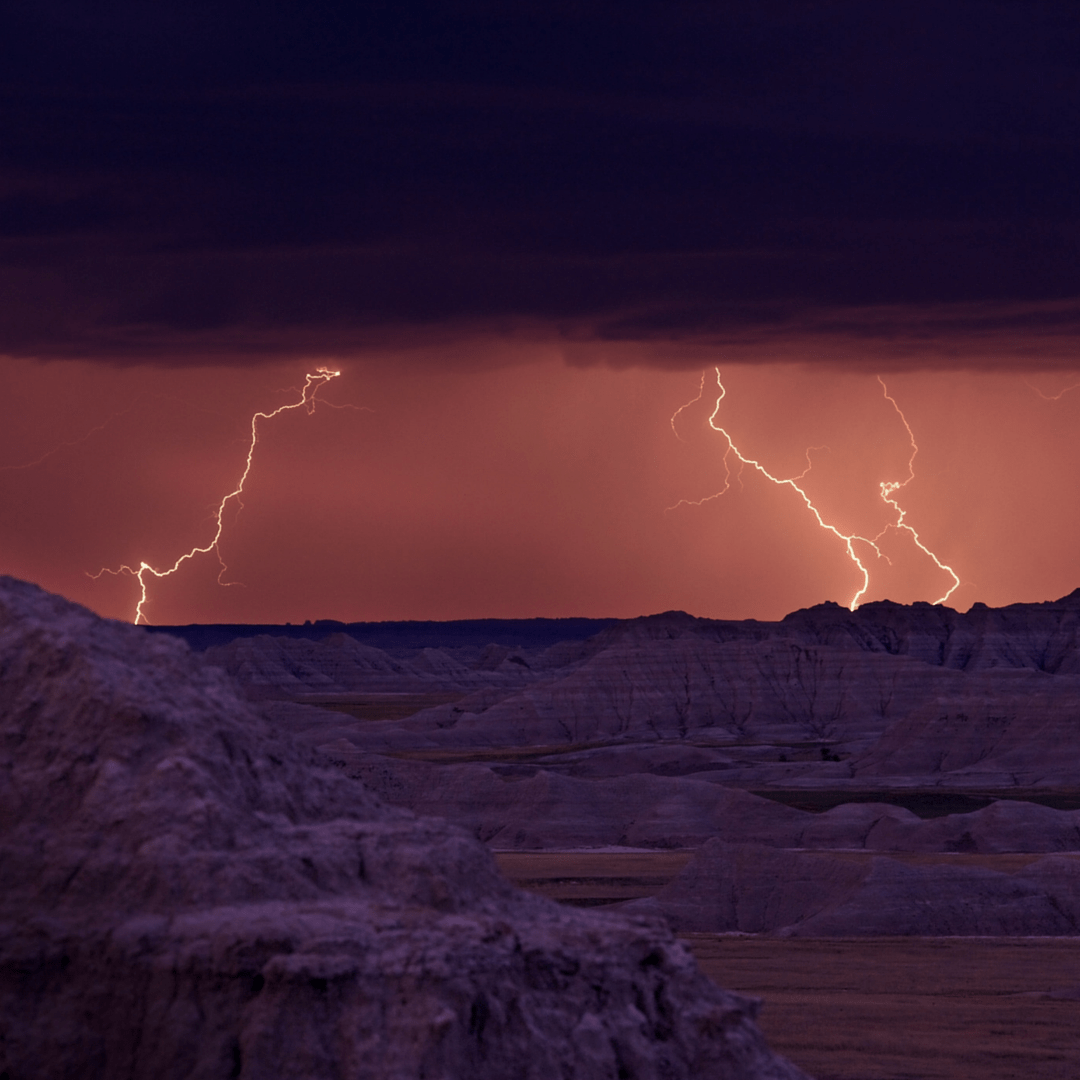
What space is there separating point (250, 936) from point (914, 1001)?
27.7 m

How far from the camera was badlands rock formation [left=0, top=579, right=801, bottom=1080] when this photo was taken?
1791 cm

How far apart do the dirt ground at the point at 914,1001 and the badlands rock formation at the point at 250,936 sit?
12517 millimetres

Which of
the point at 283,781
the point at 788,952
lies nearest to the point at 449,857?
the point at 283,781

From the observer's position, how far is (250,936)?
1808 centimetres

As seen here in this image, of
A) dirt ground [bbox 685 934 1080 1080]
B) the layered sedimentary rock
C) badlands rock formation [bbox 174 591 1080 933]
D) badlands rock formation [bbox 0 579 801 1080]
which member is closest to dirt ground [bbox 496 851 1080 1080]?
dirt ground [bbox 685 934 1080 1080]

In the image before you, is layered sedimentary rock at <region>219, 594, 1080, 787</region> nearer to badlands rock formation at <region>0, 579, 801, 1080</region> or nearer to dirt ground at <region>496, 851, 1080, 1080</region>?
dirt ground at <region>496, 851, 1080, 1080</region>

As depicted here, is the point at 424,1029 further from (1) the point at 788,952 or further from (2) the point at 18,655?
(1) the point at 788,952

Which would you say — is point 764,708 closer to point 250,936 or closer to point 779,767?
point 779,767

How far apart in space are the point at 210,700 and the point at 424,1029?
199 inches

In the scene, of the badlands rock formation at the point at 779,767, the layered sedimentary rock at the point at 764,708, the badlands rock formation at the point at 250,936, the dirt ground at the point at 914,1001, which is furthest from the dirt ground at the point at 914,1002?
the layered sedimentary rock at the point at 764,708

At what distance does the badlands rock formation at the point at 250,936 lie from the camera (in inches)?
705

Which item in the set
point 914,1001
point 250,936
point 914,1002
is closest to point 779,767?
point 914,1001

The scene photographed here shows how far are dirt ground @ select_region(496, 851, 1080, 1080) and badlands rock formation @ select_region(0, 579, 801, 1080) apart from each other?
493 inches

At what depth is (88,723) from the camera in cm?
2028
